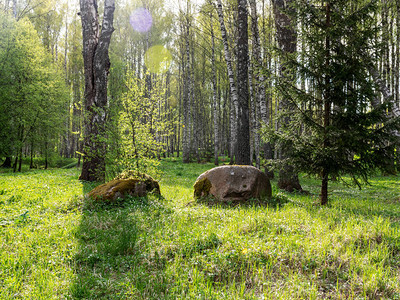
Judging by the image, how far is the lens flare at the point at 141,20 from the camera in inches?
1005

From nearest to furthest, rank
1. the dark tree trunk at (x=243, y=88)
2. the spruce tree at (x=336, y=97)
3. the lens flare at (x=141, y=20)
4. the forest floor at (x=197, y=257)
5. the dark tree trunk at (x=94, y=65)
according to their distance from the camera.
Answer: the forest floor at (x=197, y=257)
the spruce tree at (x=336, y=97)
the dark tree trunk at (x=94, y=65)
the dark tree trunk at (x=243, y=88)
the lens flare at (x=141, y=20)

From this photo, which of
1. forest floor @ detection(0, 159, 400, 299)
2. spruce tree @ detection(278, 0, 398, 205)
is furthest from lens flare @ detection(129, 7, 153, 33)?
forest floor @ detection(0, 159, 400, 299)

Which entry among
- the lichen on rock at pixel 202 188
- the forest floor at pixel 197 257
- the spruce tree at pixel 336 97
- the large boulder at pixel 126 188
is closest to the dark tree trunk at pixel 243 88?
the lichen on rock at pixel 202 188

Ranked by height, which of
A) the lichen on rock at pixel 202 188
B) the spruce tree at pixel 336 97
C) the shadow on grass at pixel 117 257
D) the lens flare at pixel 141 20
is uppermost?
the lens flare at pixel 141 20

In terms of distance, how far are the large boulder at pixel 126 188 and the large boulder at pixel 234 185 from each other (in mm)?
1458

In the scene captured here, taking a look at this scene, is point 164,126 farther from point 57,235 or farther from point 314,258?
point 314,258

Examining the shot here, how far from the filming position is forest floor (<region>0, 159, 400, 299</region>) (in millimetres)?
2582

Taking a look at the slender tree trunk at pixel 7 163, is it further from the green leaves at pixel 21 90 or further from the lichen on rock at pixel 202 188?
the lichen on rock at pixel 202 188

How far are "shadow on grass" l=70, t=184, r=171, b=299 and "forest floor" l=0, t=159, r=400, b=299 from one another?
1 centimetres

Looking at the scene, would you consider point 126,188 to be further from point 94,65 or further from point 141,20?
point 141,20

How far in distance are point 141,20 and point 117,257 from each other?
28137mm

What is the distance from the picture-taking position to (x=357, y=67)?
5512 millimetres

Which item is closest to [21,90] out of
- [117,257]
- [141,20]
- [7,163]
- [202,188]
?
[7,163]

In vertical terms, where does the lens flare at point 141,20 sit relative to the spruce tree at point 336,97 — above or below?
above
